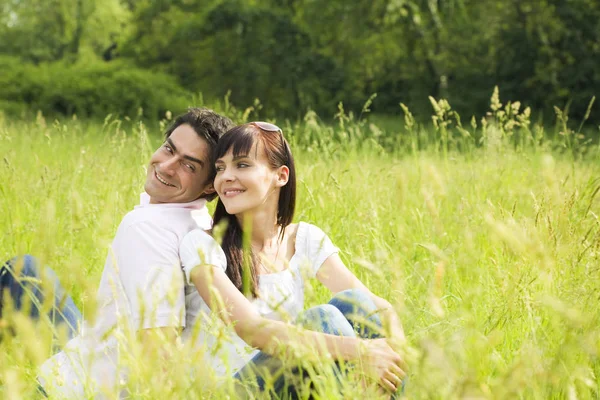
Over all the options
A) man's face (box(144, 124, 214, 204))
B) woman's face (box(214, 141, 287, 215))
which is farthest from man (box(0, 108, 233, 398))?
woman's face (box(214, 141, 287, 215))

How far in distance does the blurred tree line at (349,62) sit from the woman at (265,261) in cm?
1408

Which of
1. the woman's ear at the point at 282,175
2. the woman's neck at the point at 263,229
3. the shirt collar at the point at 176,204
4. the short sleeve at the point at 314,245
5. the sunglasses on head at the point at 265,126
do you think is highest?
the sunglasses on head at the point at 265,126

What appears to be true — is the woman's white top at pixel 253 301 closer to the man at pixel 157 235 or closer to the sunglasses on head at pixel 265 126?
the man at pixel 157 235

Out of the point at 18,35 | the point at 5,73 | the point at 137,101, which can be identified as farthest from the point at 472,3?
the point at 18,35

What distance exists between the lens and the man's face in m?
2.64

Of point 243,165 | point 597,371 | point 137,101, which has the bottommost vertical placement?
point 137,101

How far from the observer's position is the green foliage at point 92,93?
17.9 metres

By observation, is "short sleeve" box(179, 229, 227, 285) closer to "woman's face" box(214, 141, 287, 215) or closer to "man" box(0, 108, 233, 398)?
"man" box(0, 108, 233, 398)

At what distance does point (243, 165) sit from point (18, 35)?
3278 centimetres

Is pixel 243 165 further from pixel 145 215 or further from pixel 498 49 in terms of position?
pixel 498 49

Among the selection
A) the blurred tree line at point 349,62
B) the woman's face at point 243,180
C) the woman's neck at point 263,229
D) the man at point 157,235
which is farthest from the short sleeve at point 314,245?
the blurred tree line at point 349,62

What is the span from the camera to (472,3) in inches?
712

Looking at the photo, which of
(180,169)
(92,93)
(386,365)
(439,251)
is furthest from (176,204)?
(92,93)

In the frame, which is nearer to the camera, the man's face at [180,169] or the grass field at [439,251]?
the grass field at [439,251]
